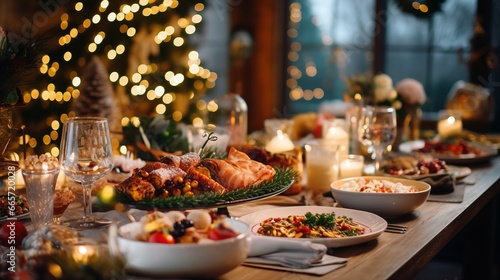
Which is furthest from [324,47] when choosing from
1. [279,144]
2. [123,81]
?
[279,144]

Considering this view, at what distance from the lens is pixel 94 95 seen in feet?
Answer: 11.1

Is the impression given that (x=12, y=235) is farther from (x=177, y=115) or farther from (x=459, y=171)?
(x=177, y=115)

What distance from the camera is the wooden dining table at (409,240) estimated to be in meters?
1.25

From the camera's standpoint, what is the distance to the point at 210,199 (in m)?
1.44

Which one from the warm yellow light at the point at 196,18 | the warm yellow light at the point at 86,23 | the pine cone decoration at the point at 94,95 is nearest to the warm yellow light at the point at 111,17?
the warm yellow light at the point at 86,23

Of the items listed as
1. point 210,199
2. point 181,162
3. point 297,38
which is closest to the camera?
point 210,199

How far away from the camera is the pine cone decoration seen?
334cm

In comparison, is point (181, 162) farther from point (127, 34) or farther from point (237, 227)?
point (127, 34)

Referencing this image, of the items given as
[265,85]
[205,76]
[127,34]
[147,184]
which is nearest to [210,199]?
[147,184]

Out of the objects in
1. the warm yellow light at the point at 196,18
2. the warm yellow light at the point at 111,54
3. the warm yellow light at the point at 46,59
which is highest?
the warm yellow light at the point at 196,18

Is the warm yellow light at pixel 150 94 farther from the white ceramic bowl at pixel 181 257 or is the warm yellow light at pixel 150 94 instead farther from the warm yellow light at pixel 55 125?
the white ceramic bowl at pixel 181 257

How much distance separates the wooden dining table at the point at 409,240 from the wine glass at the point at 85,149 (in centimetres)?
13

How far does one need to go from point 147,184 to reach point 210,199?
13cm

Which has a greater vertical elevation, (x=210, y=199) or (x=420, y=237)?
(x=210, y=199)
